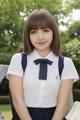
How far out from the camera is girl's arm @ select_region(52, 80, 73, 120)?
249cm

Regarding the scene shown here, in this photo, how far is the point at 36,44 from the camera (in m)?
2.60

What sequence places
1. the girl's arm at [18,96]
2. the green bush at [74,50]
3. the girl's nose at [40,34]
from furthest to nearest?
the green bush at [74,50] → the girl's nose at [40,34] → the girl's arm at [18,96]

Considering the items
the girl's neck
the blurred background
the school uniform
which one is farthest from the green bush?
the school uniform

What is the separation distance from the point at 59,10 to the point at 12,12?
256cm

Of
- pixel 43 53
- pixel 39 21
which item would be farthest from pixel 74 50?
pixel 39 21

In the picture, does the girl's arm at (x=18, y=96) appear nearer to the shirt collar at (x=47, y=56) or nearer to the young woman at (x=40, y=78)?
the young woman at (x=40, y=78)

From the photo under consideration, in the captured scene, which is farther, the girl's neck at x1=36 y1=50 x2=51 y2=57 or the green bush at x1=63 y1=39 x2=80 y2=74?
the green bush at x1=63 y1=39 x2=80 y2=74

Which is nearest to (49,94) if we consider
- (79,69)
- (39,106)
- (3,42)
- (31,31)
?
(39,106)

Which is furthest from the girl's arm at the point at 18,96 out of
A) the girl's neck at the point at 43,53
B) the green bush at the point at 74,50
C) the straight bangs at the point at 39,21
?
the green bush at the point at 74,50

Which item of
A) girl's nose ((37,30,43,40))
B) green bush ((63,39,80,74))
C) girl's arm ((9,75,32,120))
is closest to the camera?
girl's arm ((9,75,32,120))

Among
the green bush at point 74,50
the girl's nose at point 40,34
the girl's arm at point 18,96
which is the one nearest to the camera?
the girl's arm at point 18,96

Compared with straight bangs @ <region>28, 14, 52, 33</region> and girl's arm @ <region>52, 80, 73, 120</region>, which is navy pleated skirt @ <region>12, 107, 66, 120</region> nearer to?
girl's arm @ <region>52, 80, 73, 120</region>

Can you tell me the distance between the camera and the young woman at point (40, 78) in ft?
8.20

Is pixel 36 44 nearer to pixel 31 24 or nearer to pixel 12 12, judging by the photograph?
pixel 31 24
